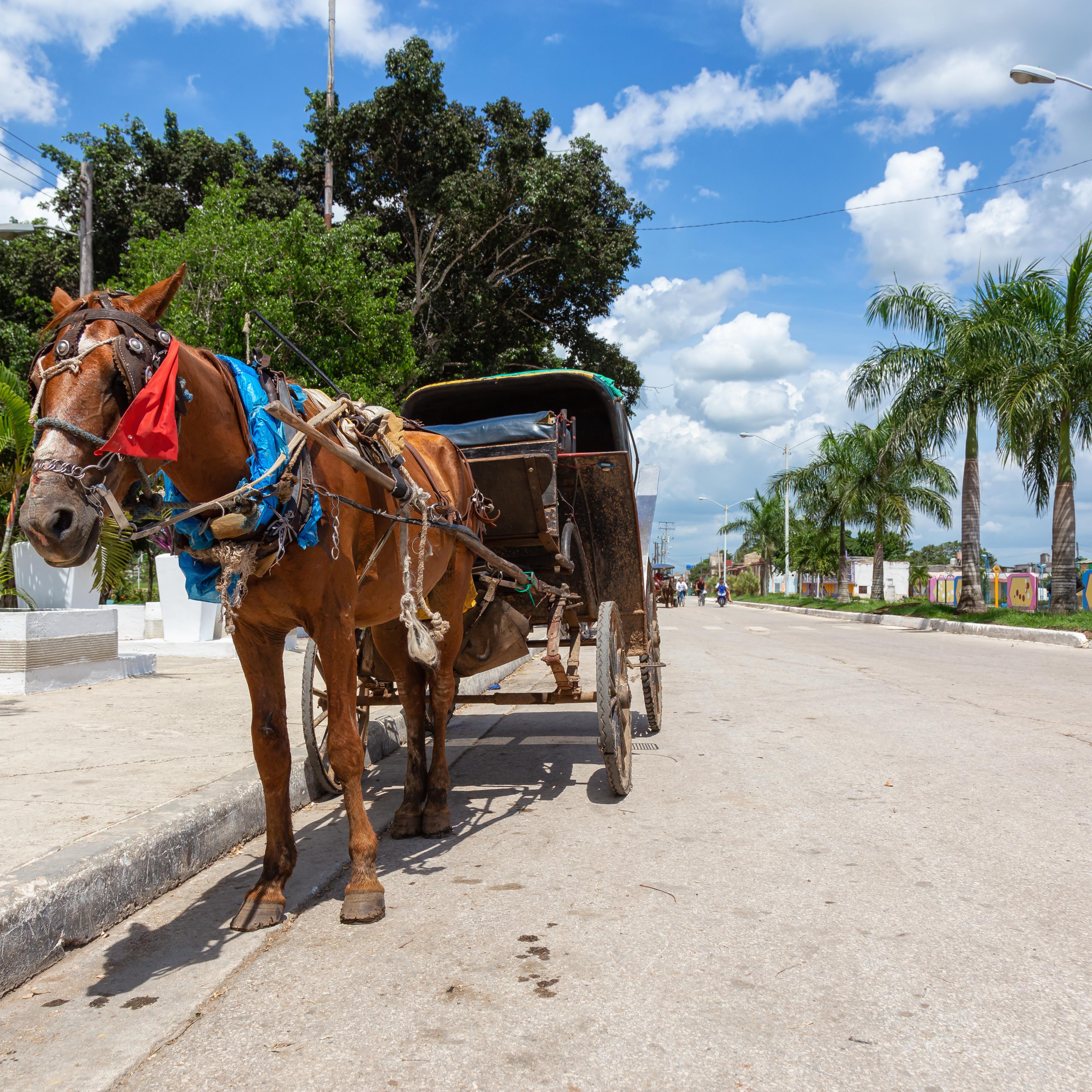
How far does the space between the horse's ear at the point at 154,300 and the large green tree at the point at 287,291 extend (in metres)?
7.83

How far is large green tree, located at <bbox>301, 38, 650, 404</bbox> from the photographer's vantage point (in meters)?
17.9

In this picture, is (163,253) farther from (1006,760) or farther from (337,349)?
(1006,760)

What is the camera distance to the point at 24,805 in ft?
13.9

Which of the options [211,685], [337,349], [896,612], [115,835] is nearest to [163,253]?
[337,349]

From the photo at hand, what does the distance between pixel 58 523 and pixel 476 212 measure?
55.9 feet

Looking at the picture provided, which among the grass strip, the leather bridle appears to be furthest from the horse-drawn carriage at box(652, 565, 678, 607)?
the leather bridle

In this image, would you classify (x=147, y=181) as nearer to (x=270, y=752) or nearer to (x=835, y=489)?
(x=270, y=752)

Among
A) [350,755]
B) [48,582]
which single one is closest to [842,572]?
[48,582]

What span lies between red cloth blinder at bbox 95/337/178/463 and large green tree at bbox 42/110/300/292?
1937 cm

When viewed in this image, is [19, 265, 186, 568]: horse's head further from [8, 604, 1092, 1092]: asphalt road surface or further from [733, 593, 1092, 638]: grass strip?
[733, 593, 1092, 638]: grass strip

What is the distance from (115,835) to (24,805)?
926 mm

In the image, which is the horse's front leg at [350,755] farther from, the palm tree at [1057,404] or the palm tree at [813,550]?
the palm tree at [813,550]

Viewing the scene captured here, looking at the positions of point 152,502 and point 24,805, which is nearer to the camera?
point 152,502

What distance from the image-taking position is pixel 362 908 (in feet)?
11.0
